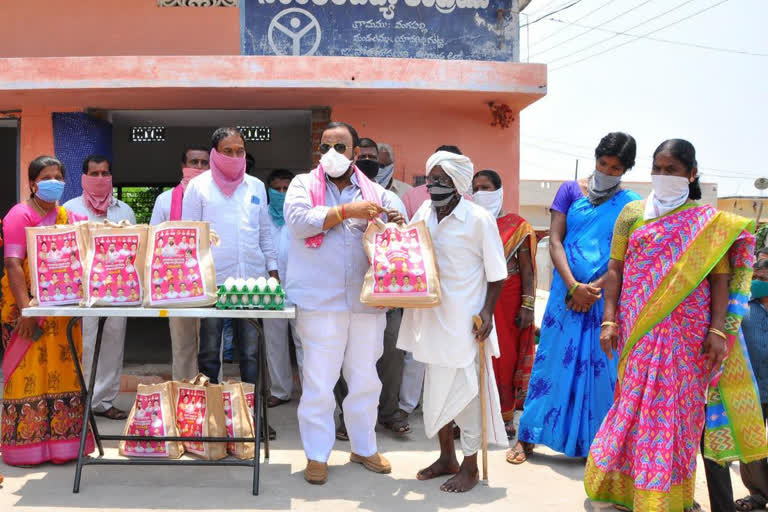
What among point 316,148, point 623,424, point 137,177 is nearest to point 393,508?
point 623,424

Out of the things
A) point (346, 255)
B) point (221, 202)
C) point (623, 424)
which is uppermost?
point (221, 202)

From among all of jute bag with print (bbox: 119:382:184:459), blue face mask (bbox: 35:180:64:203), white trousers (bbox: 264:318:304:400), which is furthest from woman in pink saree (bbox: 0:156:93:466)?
white trousers (bbox: 264:318:304:400)

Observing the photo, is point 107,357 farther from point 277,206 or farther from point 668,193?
point 668,193

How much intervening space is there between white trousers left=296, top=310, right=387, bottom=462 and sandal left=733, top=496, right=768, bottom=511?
1992mm

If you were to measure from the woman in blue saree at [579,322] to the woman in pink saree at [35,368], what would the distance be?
2.76m

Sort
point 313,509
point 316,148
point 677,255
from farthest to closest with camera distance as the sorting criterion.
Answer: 1. point 316,148
2. point 313,509
3. point 677,255

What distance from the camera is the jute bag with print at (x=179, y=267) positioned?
13.6ft

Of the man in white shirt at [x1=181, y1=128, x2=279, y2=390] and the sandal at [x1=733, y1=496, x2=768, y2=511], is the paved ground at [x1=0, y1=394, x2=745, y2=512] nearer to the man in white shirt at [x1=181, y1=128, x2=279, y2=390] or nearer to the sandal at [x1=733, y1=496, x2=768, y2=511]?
the sandal at [x1=733, y1=496, x2=768, y2=511]

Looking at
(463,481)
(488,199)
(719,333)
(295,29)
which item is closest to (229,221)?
(488,199)

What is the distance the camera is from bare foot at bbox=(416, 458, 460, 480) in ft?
14.5

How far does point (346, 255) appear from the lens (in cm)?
438

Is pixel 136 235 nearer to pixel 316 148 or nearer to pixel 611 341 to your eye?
pixel 611 341

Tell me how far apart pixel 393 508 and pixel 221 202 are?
2.21 metres

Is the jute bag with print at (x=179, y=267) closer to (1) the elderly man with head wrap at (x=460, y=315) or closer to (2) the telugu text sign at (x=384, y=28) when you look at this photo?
(1) the elderly man with head wrap at (x=460, y=315)
